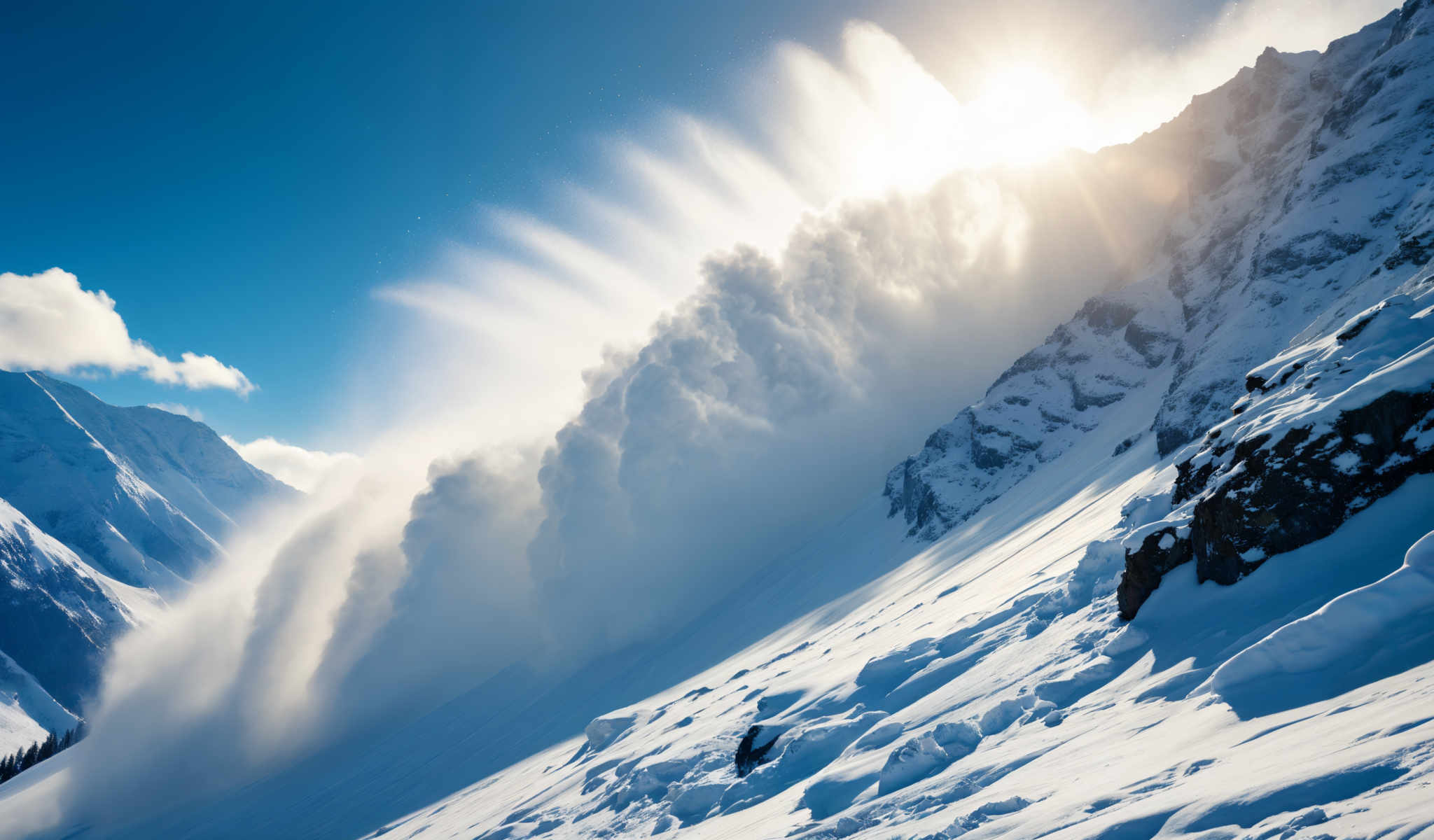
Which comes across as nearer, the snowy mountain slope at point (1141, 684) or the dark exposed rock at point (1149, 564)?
the snowy mountain slope at point (1141, 684)

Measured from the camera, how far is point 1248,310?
69688mm

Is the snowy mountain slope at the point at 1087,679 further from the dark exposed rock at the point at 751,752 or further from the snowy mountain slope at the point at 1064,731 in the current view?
the dark exposed rock at the point at 751,752

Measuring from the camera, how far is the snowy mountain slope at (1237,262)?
6419 cm

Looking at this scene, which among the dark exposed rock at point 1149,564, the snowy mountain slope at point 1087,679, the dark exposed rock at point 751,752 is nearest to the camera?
the snowy mountain slope at point 1087,679

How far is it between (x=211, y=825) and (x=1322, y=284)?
111637mm

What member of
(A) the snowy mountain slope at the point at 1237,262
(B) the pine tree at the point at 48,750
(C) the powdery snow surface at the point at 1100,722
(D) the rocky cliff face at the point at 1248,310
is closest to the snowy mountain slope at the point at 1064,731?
(C) the powdery snow surface at the point at 1100,722

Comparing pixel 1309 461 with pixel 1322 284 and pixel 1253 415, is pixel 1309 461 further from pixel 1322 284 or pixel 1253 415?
pixel 1322 284

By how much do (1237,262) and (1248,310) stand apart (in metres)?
23.8

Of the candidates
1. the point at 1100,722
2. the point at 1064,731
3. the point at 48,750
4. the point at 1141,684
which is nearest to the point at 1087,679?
the point at 1141,684

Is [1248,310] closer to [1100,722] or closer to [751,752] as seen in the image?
[751,752]

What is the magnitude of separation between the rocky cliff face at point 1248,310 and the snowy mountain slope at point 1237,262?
Answer: 0.83 ft

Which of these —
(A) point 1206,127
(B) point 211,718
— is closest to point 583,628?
(B) point 211,718

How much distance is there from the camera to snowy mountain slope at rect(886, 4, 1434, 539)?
64.2m

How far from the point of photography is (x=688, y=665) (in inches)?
2461
